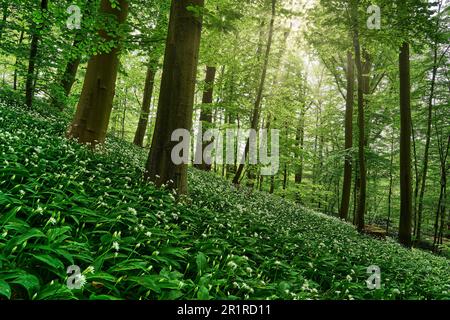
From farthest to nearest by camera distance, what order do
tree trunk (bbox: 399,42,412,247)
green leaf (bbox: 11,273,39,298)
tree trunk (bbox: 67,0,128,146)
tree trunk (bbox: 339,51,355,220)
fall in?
tree trunk (bbox: 339,51,355,220) → tree trunk (bbox: 399,42,412,247) → tree trunk (bbox: 67,0,128,146) → green leaf (bbox: 11,273,39,298)

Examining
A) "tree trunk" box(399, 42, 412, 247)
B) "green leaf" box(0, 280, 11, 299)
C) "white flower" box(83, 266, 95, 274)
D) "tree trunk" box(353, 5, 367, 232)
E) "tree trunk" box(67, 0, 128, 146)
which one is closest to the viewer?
"green leaf" box(0, 280, 11, 299)

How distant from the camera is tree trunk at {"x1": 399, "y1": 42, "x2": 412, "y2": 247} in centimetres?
1422

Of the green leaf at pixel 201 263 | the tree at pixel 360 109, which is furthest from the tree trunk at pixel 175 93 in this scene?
the tree at pixel 360 109

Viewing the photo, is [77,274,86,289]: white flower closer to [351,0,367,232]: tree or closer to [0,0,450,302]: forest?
[0,0,450,302]: forest

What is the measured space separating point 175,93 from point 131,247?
387 cm

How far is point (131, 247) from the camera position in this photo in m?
3.99

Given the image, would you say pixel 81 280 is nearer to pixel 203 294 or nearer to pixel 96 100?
pixel 203 294

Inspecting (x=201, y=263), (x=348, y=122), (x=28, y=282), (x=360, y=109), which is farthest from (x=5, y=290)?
(x=348, y=122)

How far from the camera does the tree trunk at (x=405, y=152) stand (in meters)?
14.2

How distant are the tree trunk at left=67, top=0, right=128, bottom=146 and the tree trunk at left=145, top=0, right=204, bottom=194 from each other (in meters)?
2.39

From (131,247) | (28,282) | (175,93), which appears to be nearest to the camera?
(28,282)

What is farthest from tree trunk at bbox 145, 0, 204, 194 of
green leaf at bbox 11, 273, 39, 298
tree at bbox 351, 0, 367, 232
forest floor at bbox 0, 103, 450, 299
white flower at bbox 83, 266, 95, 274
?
tree at bbox 351, 0, 367, 232

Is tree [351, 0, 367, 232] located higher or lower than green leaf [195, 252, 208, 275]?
higher

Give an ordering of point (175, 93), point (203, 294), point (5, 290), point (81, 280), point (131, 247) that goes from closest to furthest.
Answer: point (5, 290) → point (81, 280) → point (203, 294) → point (131, 247) → point (175, 93)
